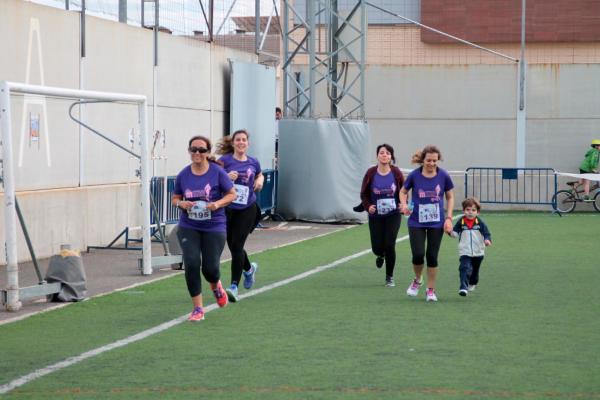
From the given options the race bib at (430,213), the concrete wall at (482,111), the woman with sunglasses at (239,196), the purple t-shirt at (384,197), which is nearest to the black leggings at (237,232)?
the woman with sunglasses at (239,196)

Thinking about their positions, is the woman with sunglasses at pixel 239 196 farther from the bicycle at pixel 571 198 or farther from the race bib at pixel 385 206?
the bicycle at pixel 571 198

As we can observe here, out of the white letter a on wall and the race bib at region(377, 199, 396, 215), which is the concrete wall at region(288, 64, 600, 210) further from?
the race bib at region(377, 199, 396, 215)

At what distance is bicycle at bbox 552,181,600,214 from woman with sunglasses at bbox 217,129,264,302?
60.4ft

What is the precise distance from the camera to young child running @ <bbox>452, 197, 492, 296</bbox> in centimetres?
1412

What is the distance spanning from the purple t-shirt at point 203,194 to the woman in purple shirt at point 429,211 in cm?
260

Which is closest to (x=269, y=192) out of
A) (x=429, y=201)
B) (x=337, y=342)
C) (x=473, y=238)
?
(x=473, y=238)

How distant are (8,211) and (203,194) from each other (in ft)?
7.72

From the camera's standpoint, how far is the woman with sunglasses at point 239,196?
45.5 ft

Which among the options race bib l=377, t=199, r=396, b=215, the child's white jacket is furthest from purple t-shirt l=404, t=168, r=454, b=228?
race bib l=377, t=199, r=396, b=215

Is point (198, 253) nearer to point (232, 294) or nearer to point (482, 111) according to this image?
point (232, 294)

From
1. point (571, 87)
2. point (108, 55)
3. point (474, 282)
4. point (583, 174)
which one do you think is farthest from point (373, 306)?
point (571, 87)

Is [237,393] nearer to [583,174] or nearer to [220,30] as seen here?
[220,30]

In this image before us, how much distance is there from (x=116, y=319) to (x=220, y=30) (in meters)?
15.6

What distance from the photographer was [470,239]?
14.2 meters
